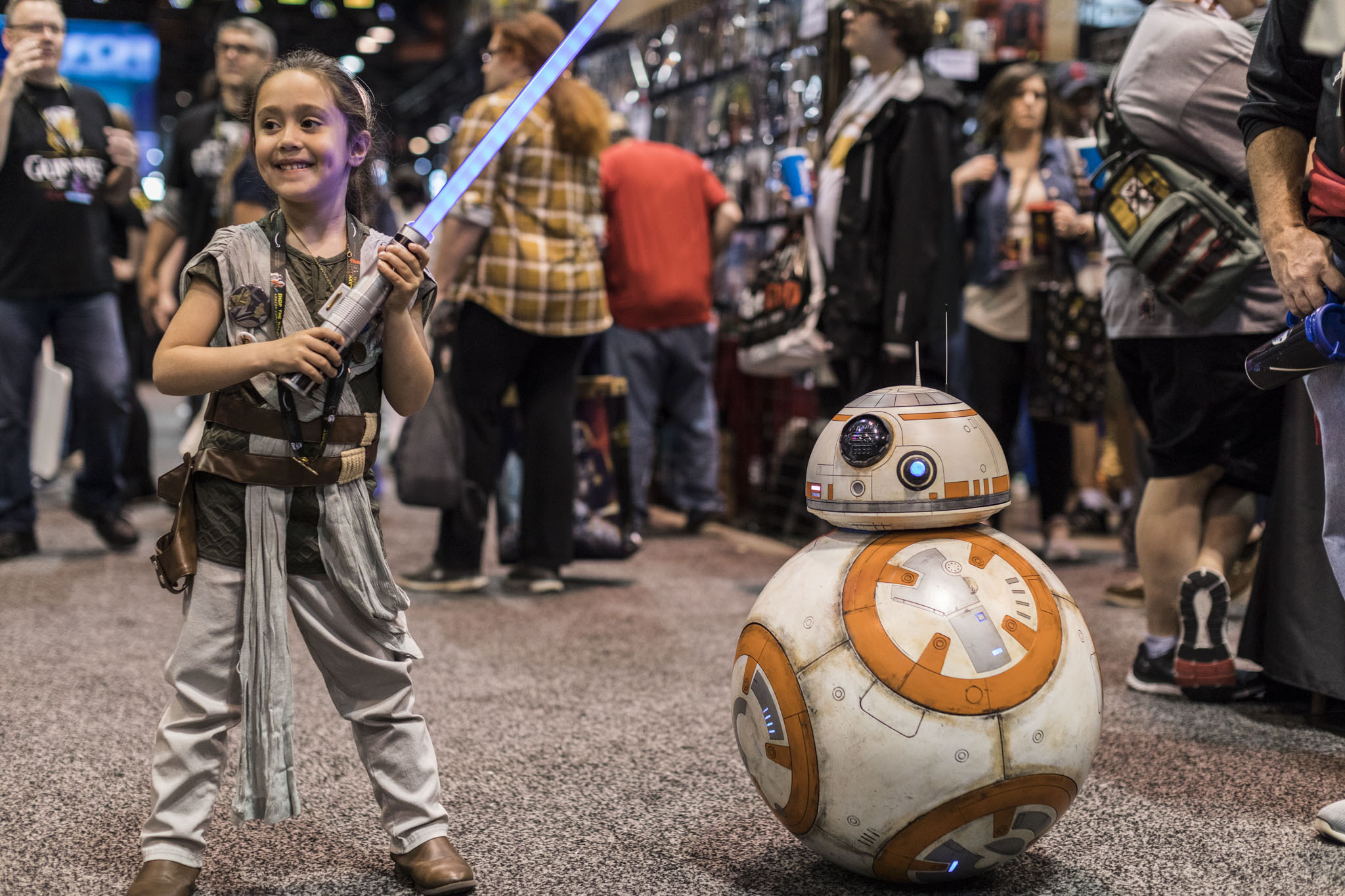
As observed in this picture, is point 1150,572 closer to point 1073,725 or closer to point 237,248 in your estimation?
point 1073,725

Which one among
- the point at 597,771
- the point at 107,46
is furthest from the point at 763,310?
the point at 107,46

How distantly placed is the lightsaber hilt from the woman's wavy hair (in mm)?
2227

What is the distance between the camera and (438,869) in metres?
1.75

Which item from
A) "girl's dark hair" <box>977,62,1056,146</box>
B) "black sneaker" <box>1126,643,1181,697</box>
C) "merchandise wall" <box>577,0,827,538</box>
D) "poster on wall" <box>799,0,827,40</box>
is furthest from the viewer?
"merchandise wall" <box>577,0,827,538</box>

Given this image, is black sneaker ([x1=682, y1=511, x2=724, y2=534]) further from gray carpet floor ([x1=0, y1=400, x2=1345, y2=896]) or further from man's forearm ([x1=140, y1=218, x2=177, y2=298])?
man's forearm ([x1=140, y1=218, x2=177, y2=298])

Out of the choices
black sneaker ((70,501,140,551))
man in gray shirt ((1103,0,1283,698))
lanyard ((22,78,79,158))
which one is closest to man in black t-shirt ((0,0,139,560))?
lanyard ((22,78,79,158))

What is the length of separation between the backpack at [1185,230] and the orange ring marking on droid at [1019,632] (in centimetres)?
126

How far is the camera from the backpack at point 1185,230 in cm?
257

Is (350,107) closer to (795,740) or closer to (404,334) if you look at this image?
(404,334)

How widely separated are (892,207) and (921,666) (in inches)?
90.3

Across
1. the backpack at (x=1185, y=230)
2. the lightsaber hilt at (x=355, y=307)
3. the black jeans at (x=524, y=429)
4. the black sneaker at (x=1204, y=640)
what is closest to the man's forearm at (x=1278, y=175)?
the backpack at (x=1185, y=230)

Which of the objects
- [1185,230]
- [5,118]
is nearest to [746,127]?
[5,118]

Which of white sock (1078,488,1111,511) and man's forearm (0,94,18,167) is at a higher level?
man's forearm (0,94,18,167)

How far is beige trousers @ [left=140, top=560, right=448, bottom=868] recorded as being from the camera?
1.71 m
